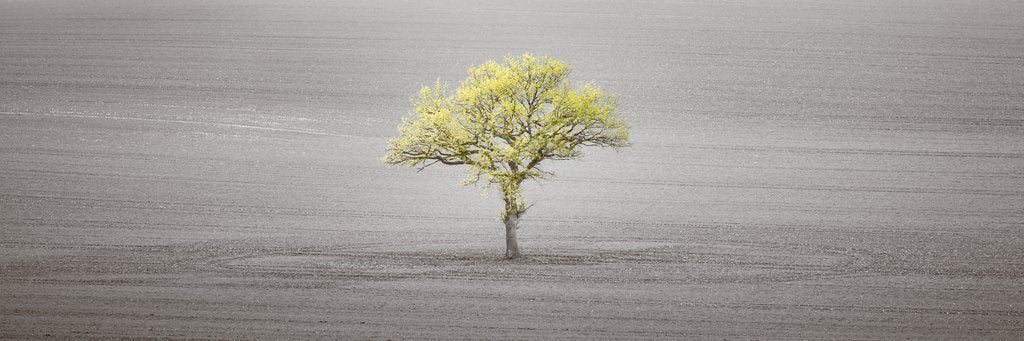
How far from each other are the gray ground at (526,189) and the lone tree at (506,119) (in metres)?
3.15

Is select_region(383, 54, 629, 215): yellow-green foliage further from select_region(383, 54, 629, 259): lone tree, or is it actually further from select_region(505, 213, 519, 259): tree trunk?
select_region(505, 213, 519, 259): tree trunk

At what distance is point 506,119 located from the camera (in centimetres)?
2255

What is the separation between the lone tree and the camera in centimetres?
2236

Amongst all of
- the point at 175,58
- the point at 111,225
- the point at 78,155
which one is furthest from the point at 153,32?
the point at 111,225

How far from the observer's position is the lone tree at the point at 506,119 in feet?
73.4

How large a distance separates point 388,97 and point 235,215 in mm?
14007

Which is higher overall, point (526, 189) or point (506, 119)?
point (506, 119)

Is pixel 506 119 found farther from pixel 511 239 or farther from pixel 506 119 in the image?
pixel 511 239

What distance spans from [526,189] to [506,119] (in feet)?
33.5

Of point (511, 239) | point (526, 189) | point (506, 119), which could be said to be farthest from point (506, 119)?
point (526, 189)

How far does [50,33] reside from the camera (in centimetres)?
4866

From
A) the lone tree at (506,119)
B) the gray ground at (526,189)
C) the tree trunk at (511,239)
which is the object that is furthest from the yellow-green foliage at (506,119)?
the gray ground at (526,189)

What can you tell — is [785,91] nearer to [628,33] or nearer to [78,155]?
[628,33]

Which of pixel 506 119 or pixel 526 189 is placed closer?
pixel 506 119
